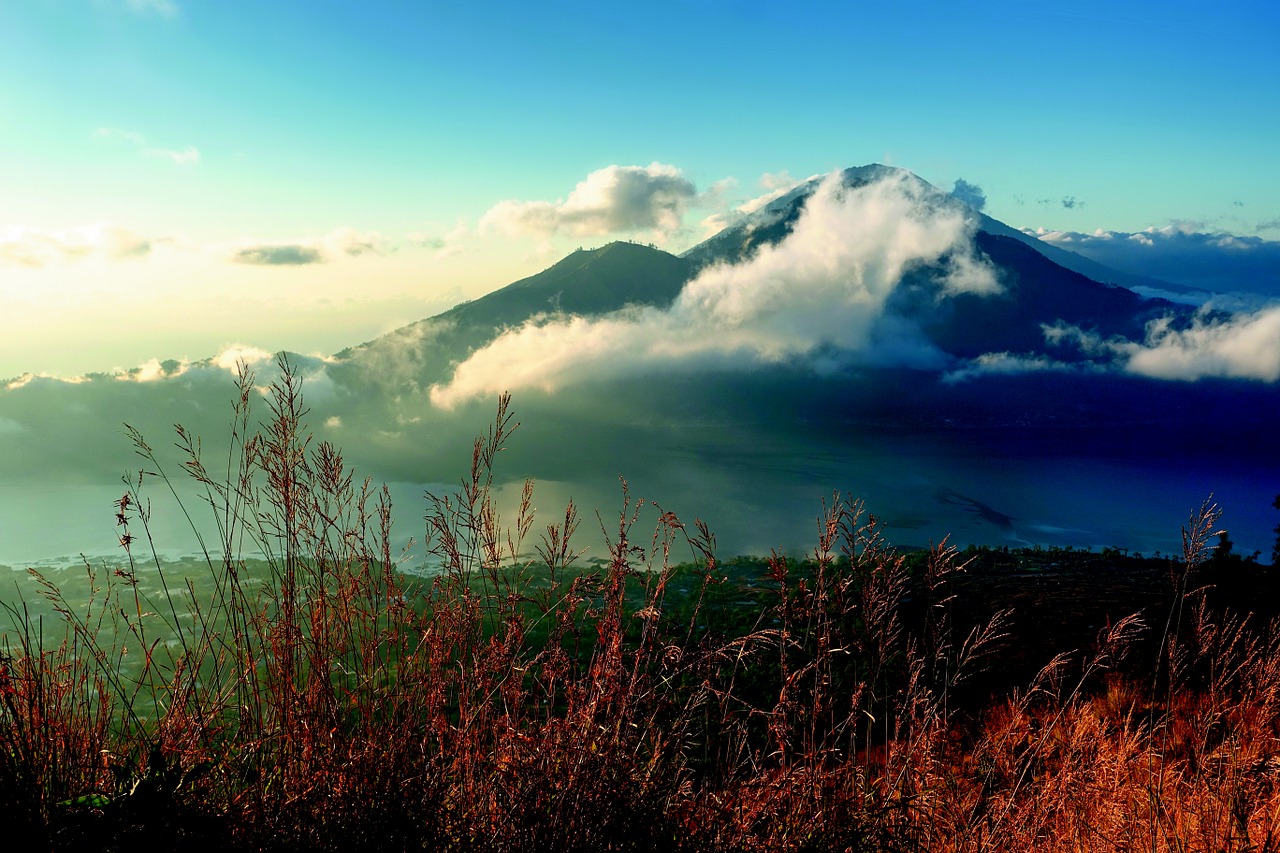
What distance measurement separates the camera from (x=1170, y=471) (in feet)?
462

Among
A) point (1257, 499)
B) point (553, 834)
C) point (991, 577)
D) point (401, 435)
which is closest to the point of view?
point (553, 834)

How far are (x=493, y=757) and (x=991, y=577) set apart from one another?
61.7 ft

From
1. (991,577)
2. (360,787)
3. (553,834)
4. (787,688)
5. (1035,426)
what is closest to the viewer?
(553,834)

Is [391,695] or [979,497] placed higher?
[391,695]

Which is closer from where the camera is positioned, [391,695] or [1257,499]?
[391,695]

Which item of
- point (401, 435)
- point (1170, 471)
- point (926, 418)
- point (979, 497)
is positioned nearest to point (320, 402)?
point (401, 435)

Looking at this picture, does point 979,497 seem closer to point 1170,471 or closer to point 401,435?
point 1170,471

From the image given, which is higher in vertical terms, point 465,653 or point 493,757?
point 465,653

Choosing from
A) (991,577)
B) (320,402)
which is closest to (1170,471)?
(991,577)

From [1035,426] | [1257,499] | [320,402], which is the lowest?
[1257,499]

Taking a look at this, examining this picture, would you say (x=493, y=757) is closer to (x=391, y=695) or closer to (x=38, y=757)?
(x=391, y=695)

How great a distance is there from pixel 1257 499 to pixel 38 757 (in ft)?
523

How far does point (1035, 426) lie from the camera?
626ft

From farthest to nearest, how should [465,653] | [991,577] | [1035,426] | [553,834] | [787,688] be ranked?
1. [1035,426]
2. [991,577]
3. [465,653]
4. [787,688]
5. [553,834]
